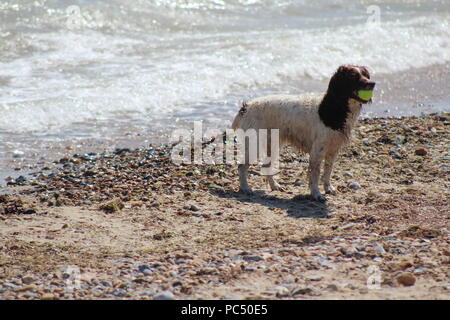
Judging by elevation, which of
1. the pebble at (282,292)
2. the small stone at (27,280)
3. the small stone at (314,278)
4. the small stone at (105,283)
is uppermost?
the pebble at (282,292)

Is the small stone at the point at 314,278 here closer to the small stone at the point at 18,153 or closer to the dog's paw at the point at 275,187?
the dog's paw at the point at 275,187

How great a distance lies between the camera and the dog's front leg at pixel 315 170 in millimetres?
7824

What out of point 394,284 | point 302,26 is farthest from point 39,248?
point 302,26

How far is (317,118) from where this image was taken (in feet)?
25.5

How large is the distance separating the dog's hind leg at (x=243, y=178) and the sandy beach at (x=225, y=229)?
0.12 metres

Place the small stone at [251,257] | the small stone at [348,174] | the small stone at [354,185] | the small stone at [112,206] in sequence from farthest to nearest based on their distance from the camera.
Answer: the small stone at [348,174] → the small stone at [354,185] → the small stone at [112,206] → the small stone at [251,257]

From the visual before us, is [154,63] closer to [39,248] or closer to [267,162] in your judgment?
[267,162]

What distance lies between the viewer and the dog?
760cm

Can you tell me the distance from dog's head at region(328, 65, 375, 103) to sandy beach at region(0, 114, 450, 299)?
1.13m
